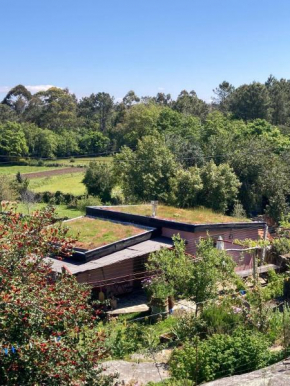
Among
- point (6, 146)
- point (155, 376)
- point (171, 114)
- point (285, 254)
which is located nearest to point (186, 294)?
point (155, 376)

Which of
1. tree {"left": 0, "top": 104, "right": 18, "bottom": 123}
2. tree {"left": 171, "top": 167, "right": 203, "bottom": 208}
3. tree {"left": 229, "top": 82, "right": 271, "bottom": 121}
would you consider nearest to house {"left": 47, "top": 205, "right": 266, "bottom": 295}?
tree {"left": 171, "top": 167, "right": 203, "bottom": 208}

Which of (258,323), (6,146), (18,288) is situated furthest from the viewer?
(6,146)

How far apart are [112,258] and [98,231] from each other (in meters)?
2.13

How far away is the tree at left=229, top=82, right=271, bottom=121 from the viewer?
5478 centimetres

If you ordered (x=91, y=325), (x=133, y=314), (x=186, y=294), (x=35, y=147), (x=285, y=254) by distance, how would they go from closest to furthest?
(x=91, y=325) < (x=186, y=294) < (x=133, y=314) < (x=285, y=254) < (x=35, y=147)

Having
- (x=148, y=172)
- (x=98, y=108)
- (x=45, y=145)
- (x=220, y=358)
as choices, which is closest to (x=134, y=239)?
(x=220, y=358)

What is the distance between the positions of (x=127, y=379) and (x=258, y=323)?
3.13m

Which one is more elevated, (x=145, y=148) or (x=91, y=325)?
(x=145, y=148)

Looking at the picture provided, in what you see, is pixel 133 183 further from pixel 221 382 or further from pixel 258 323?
pixel 221 382

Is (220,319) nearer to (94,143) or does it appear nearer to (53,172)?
(53,172)

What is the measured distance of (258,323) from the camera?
31.6 feet

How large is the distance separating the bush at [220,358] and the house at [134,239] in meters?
5.00

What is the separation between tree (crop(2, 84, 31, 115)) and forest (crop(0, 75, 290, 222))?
188 mm

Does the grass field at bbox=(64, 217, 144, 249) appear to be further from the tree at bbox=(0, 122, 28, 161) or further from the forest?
the tree at bbox=(0, 122, 28, 161)
